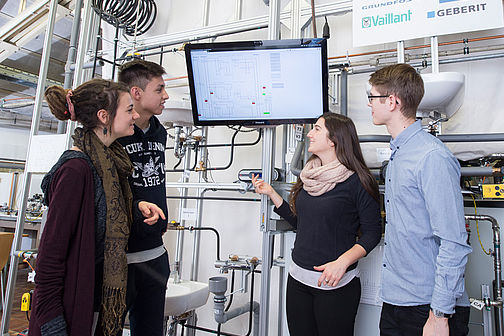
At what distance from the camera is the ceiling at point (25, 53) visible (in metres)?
3.02

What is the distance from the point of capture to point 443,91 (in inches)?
54.1

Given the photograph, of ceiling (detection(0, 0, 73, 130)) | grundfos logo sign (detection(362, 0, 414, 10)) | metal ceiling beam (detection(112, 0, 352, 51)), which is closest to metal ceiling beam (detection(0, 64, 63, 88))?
ceiling (detection(0, 0, 73, 130))

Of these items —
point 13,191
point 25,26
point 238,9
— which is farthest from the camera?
point 13,191

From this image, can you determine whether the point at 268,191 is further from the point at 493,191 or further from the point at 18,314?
the point at 18,314

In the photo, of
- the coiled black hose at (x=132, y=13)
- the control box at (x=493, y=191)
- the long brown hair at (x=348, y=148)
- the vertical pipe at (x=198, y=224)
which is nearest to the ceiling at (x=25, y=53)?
the coiled black hose at (x=132, y=13)

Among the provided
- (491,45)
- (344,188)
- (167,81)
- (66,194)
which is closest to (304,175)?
(344,188)

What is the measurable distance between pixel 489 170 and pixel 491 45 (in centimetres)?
97

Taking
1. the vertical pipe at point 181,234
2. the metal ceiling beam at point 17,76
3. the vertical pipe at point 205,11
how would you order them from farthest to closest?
1. the metal ceiling beam at point 17,76
2. the vertical pipe at point 205,11
3. the vertical pipe at point 181,234

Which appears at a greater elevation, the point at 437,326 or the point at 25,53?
the point at 25,53

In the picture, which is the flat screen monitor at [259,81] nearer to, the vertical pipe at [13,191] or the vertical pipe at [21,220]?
the vertical pipe at [21,220]

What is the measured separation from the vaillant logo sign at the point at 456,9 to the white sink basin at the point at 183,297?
1.93 metres

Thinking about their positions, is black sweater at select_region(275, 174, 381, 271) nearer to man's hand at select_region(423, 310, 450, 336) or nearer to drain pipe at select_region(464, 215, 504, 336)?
man's hand at select_region(423, 310, 450, 336)

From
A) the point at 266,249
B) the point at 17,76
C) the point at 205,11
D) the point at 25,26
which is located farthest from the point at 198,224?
the point at 17,76

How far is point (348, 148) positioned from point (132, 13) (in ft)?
7.74
